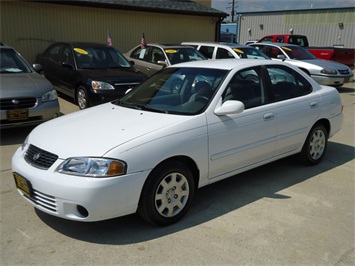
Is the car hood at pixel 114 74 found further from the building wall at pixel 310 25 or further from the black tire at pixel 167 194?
the building wall at pixel 310 25

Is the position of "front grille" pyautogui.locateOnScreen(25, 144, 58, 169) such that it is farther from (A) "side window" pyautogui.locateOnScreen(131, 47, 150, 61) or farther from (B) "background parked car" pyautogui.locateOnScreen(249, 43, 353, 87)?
(B) "background parked car" pyautogui.locateOnScreen(249, 43, 353, 87)

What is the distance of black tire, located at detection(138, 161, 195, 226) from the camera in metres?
3.14

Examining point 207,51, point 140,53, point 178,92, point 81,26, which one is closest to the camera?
point 178,92

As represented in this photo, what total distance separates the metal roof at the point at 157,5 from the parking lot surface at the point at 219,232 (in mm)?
8620

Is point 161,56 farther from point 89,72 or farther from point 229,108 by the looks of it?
point 229,108

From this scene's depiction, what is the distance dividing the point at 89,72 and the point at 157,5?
7.02 m

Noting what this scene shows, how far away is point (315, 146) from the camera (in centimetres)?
493

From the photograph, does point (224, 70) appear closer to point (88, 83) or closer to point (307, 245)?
point (307, 245)

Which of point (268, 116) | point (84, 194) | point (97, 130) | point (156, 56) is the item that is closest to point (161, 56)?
point (156, 56)

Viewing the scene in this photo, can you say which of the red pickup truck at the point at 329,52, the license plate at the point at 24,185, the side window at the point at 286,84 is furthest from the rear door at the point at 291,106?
the red pickup truck at the point at 329,52

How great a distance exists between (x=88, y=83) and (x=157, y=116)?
4270 millimetres

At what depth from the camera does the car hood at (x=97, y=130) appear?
3.07 meters

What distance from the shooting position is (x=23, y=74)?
6.58 metres

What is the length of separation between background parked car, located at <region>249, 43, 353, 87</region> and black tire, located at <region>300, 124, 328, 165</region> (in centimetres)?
719
